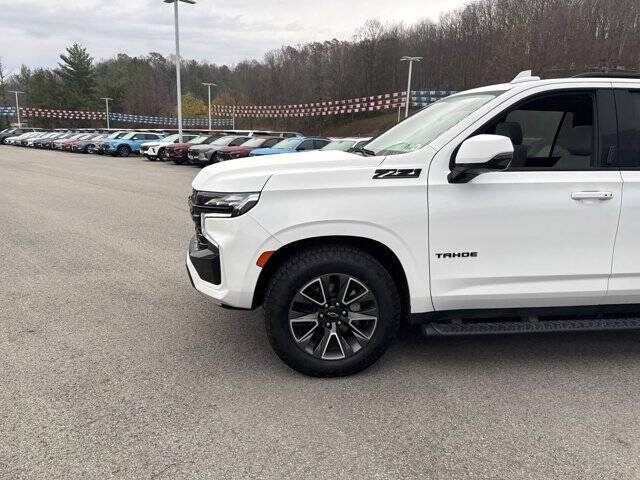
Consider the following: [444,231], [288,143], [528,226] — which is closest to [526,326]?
[528,226]

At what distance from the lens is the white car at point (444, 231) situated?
3.16 metres

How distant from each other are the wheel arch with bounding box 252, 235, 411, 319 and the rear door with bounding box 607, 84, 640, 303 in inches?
56.5

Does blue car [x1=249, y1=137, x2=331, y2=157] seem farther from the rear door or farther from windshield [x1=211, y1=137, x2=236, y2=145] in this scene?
the rear door

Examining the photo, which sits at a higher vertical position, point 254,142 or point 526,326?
point 254,142

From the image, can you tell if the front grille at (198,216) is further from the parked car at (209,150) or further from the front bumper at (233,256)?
the parked car at (209,150)

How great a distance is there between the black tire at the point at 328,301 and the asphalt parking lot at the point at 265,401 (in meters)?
0.13

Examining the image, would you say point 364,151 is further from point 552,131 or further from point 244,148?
point 244,148

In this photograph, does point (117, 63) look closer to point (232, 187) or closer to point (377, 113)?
point (377, 113)

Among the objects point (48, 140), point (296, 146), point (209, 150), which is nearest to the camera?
point (296, 146)

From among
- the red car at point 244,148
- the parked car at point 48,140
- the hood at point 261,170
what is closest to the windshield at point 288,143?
the red car at point 244,148

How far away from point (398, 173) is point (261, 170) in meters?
0.90

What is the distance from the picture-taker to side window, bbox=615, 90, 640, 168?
3.37 meters

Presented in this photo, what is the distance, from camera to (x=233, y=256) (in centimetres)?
319

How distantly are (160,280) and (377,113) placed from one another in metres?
64.0
